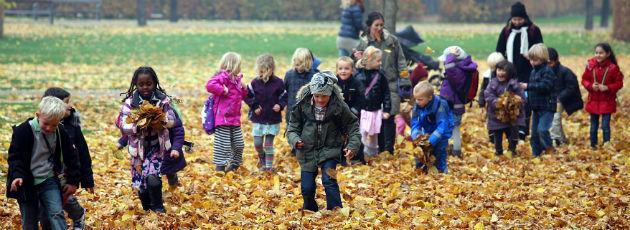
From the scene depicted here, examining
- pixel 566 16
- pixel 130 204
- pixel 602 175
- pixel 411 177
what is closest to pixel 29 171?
pixel 130 204

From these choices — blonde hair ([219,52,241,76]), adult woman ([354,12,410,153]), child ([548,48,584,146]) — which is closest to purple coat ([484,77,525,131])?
child ([548,48,584,146])

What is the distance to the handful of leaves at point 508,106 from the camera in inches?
493

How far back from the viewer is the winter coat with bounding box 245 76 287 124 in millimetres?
11625

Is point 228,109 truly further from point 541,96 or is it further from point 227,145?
point 541,96

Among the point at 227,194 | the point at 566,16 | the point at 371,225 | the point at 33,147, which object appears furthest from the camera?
the point at 566,16

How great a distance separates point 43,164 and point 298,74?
15.3ft

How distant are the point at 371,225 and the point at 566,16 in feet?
169

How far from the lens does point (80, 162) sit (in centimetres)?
775

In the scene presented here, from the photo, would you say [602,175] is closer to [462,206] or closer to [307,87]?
[462,206]

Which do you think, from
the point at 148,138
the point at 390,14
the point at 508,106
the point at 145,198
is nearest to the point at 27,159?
the point at 148,138

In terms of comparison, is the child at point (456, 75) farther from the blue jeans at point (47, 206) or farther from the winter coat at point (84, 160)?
the blue jeans at point (47, 206)

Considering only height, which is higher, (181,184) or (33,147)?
(33,147)

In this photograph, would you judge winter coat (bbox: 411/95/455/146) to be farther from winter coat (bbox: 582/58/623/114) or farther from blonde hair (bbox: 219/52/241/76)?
winter coat (bbox: 582/58/623/114)

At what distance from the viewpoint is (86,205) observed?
952 cm
